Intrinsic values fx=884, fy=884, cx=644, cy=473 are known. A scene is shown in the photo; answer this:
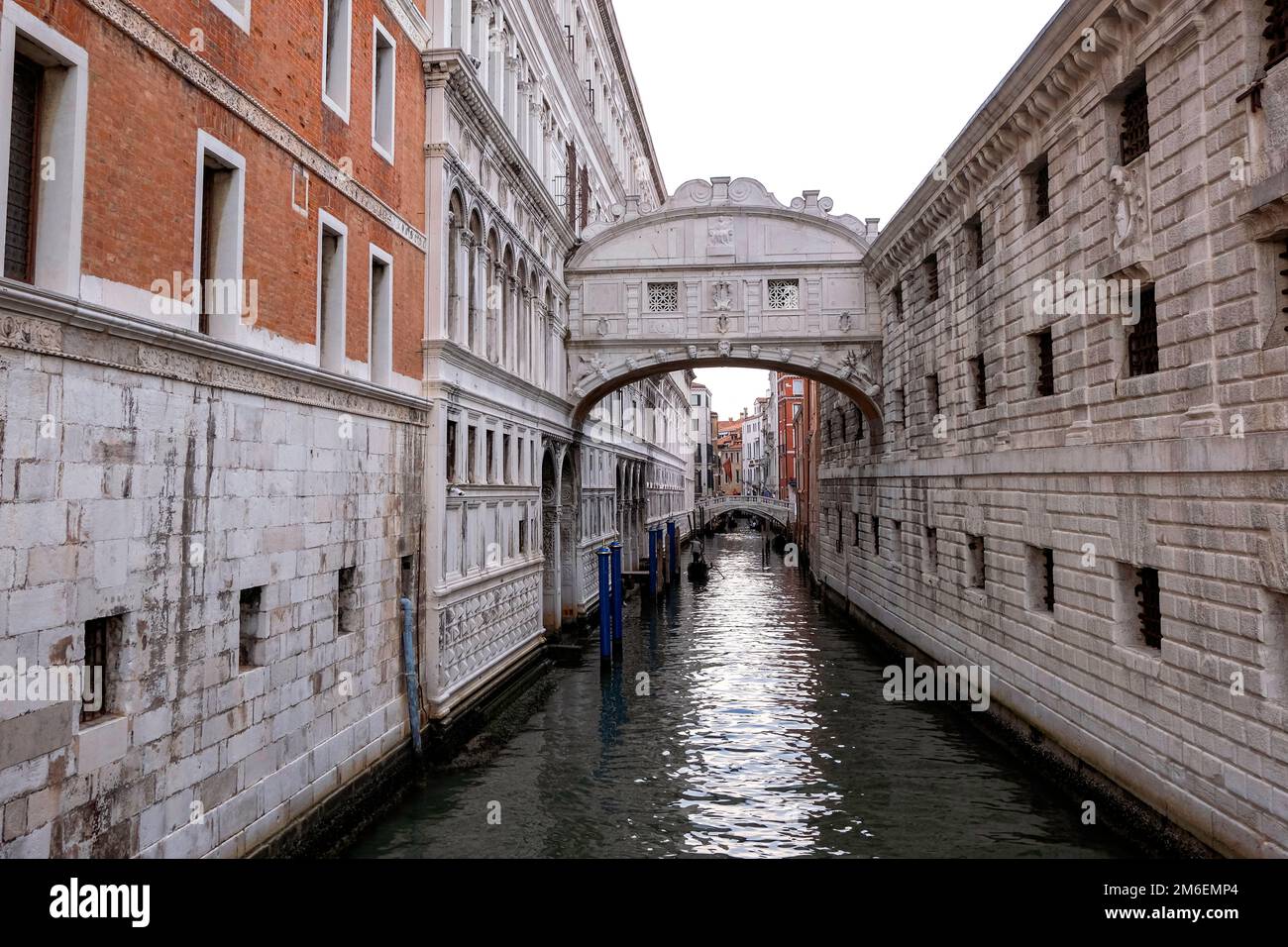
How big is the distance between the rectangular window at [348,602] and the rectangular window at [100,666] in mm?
3335

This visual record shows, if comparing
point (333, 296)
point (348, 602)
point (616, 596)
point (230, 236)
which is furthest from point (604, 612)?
point (230, 236)

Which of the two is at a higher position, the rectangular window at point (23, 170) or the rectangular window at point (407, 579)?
the rectangular window at point (23, 170)

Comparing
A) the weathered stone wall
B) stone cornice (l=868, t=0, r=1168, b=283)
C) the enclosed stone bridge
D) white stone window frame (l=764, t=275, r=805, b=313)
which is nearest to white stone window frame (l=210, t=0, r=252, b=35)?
the weathered stone wall

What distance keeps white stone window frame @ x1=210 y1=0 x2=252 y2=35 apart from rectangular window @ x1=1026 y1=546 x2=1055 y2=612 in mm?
10160

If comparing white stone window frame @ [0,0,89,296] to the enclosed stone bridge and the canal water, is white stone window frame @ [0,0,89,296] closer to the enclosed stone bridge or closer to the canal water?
the canal water

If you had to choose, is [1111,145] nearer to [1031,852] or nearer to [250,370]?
[1031,852]

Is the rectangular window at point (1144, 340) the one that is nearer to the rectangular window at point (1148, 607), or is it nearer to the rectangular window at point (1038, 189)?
the rectangular window at point (1148, 607)

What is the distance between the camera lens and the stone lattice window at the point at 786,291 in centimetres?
1955

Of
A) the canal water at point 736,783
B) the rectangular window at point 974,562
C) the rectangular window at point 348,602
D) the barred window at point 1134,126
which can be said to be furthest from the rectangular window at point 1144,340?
the rectangular window at point 348,602

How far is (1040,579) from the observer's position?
11211 millimetres

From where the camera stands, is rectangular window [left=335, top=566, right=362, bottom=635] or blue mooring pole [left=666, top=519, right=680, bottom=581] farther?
blue mooring pole [left=666, top=519, right=680, bottom=581]

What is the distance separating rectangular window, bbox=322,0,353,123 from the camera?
907cm

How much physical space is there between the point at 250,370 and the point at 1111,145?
8741mm

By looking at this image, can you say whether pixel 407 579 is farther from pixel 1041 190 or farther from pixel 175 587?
pixel 1041 190
